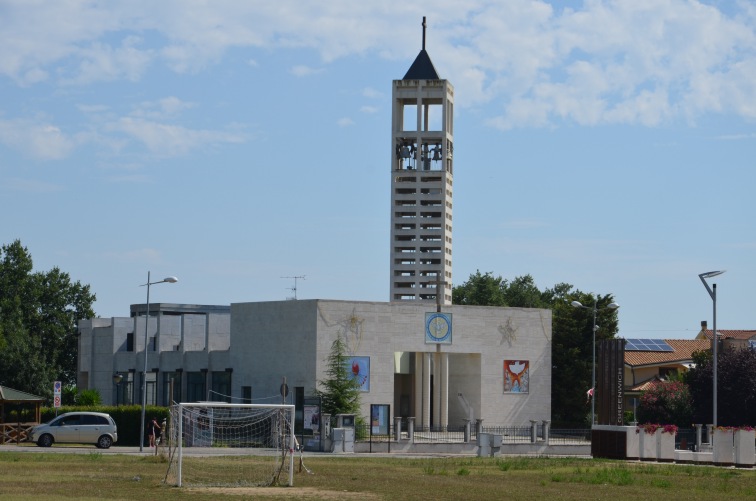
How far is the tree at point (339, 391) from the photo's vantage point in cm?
6344

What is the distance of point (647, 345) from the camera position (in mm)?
93875

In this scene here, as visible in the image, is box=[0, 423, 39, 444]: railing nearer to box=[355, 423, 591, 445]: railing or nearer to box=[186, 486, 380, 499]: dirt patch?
box=[355, 423, 591, 445]: railing

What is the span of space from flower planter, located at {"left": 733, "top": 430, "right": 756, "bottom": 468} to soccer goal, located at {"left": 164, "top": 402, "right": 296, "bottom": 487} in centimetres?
1729

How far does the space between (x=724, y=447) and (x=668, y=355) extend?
169ft

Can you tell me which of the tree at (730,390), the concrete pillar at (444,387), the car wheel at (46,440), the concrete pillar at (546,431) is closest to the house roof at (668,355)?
the tree at (730,390)

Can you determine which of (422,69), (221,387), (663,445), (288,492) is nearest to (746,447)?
(663,445)

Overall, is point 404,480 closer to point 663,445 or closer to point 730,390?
point 663,445

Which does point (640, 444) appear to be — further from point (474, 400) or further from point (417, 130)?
point (417, 130)

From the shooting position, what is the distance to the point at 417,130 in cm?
9912

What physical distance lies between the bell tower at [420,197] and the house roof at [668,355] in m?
15.6

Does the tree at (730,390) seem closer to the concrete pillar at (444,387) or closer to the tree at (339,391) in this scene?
the concrete pillar at (444,387)

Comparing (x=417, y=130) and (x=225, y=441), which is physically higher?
(x=417, y=130)

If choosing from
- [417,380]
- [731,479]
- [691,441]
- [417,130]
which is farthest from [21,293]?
[731,479]

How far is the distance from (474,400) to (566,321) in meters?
15.0
